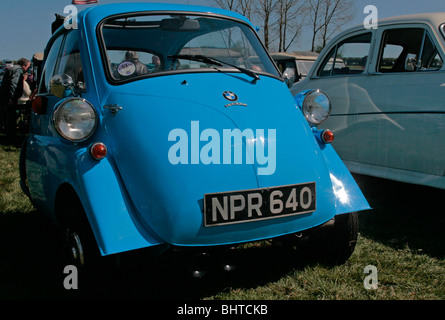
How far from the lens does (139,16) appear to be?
3.20m

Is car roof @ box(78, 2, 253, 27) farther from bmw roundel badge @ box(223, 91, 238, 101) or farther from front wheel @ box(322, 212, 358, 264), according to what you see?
front wheel @ box(322, 212, 358, 264)

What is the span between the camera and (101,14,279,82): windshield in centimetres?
309

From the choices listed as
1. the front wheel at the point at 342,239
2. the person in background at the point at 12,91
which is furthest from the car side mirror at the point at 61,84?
the person in background at the point at 12,91

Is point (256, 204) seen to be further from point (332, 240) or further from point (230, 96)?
point (332, 240)

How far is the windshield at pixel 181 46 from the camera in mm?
3094

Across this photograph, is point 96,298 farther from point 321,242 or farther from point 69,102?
point 321,242

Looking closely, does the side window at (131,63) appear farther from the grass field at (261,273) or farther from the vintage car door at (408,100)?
the vintage car door at (408,100)

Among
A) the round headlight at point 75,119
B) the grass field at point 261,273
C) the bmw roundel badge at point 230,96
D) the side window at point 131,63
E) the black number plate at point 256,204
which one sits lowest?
the grass field at point 261,273

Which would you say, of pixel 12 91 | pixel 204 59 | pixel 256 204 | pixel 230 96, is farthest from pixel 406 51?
pixel 12 91

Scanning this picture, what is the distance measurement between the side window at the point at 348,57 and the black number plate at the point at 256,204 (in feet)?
9.51

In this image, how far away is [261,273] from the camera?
10.00ft

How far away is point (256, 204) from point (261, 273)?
0.91 m

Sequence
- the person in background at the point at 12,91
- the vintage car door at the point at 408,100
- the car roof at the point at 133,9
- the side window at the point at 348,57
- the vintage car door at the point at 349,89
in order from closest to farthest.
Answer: the car roof at the point at 133,9
the vintage car door at the point at 408,100
the vintage car door at the point at 349,89
the side window at the point at 348,57
the person in background at the point at 12,91

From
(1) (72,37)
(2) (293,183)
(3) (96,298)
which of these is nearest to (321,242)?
(2) (293,183)
